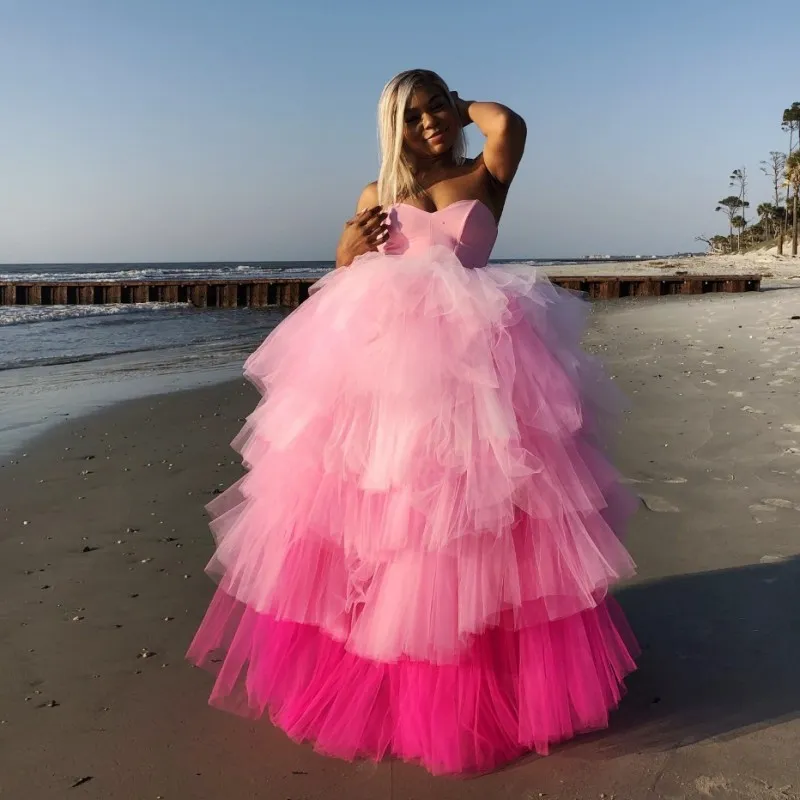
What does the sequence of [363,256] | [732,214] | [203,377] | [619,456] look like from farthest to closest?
[732,214]
[203,377]
[619,456]
[363,256]

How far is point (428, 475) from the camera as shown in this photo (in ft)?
7.04

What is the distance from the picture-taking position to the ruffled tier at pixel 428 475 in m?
2.13

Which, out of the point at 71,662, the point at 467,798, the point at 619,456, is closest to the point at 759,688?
the point at 467,798

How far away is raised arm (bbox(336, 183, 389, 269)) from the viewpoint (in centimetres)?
254

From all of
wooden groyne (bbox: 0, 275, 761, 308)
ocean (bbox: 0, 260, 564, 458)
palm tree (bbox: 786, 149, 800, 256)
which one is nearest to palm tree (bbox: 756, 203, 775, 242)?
palm tree (bbox: 786, 149, 800, 256)

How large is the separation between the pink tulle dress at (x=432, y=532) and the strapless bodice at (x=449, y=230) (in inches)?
1.9

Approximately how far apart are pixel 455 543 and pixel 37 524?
318cm

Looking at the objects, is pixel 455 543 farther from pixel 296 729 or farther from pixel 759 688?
pixel 759 688

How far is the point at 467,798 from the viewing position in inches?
82.8

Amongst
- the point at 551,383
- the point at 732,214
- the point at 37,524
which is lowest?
the point at 37,524

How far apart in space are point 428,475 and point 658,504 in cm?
260

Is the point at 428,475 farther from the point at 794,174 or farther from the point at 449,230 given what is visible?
the point at 794,174

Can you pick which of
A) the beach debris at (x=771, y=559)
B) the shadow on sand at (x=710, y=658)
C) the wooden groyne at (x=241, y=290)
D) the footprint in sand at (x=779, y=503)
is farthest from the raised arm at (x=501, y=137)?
the wooden groyne at (x=241, y=290)

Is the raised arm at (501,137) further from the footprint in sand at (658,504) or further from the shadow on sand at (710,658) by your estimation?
the footprint in sand at (658,504)
